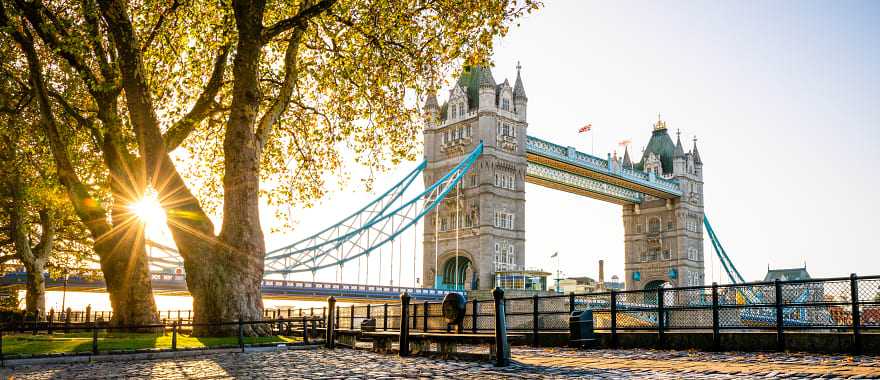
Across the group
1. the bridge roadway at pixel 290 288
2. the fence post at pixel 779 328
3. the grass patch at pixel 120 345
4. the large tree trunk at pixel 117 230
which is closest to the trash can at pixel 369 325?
the grass patch at pixel 120 345

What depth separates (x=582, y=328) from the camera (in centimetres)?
1384

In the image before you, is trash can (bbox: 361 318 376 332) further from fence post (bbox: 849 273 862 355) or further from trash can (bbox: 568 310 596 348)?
fence post (bbox: 849 273 862 355)

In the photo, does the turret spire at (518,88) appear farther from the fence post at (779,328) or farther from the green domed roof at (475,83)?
the fence post at (779,328)

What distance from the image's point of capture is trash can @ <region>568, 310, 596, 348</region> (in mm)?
13805

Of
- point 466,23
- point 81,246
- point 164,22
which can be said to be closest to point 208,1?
point 164,22

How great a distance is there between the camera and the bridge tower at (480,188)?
68.9 metres

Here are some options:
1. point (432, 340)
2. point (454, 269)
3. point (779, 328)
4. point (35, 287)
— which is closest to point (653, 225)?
point (454, 269)

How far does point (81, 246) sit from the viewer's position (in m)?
35.3

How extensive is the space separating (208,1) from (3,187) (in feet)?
39.1

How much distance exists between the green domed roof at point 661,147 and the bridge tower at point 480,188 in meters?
33.8

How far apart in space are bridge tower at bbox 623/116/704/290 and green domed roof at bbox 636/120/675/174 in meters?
0.18

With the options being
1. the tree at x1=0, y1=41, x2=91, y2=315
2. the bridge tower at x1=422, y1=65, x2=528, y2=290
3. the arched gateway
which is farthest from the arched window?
the tree at x1=0, y1=41, x2=91, y2=315

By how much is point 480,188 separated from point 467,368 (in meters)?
60.4

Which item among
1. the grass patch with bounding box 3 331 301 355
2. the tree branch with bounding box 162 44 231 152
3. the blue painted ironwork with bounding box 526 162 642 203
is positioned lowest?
the grass patch with bounding box 3 331 301 355
